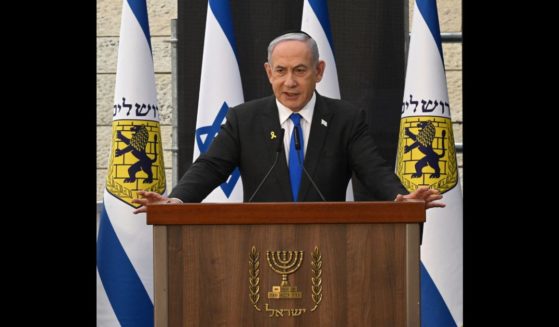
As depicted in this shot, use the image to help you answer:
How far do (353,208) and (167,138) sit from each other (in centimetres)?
298

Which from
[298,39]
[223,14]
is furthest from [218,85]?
[298,39]

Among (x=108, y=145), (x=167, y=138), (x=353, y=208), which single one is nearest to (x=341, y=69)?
(x=167, y=138)

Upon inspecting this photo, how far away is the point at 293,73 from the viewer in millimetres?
3662

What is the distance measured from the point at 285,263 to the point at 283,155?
0.71m

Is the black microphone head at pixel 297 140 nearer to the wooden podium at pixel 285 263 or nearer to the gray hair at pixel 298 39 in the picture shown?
the gray hair at pixel 298 39

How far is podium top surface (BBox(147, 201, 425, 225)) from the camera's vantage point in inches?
124

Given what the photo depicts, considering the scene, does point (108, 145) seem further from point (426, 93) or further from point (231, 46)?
point (426, 93)

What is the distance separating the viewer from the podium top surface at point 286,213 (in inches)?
124

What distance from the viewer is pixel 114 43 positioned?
598 cm

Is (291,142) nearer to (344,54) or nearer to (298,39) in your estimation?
(298,39)

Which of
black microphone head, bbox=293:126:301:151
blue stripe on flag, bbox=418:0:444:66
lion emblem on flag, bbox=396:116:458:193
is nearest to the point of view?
black microphone head, bbox=293:126:301:151

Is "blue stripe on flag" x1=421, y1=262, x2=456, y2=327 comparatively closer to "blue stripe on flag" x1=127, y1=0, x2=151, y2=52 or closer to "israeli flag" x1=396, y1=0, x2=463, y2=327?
"israeli flag" x1=396, y1=0, x2=463, y2=327

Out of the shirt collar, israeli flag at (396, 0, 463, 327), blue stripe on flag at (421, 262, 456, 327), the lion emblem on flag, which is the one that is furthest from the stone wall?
the shirt collar

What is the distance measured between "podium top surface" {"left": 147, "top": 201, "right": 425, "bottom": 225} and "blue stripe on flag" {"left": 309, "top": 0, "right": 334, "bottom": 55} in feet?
8.03
